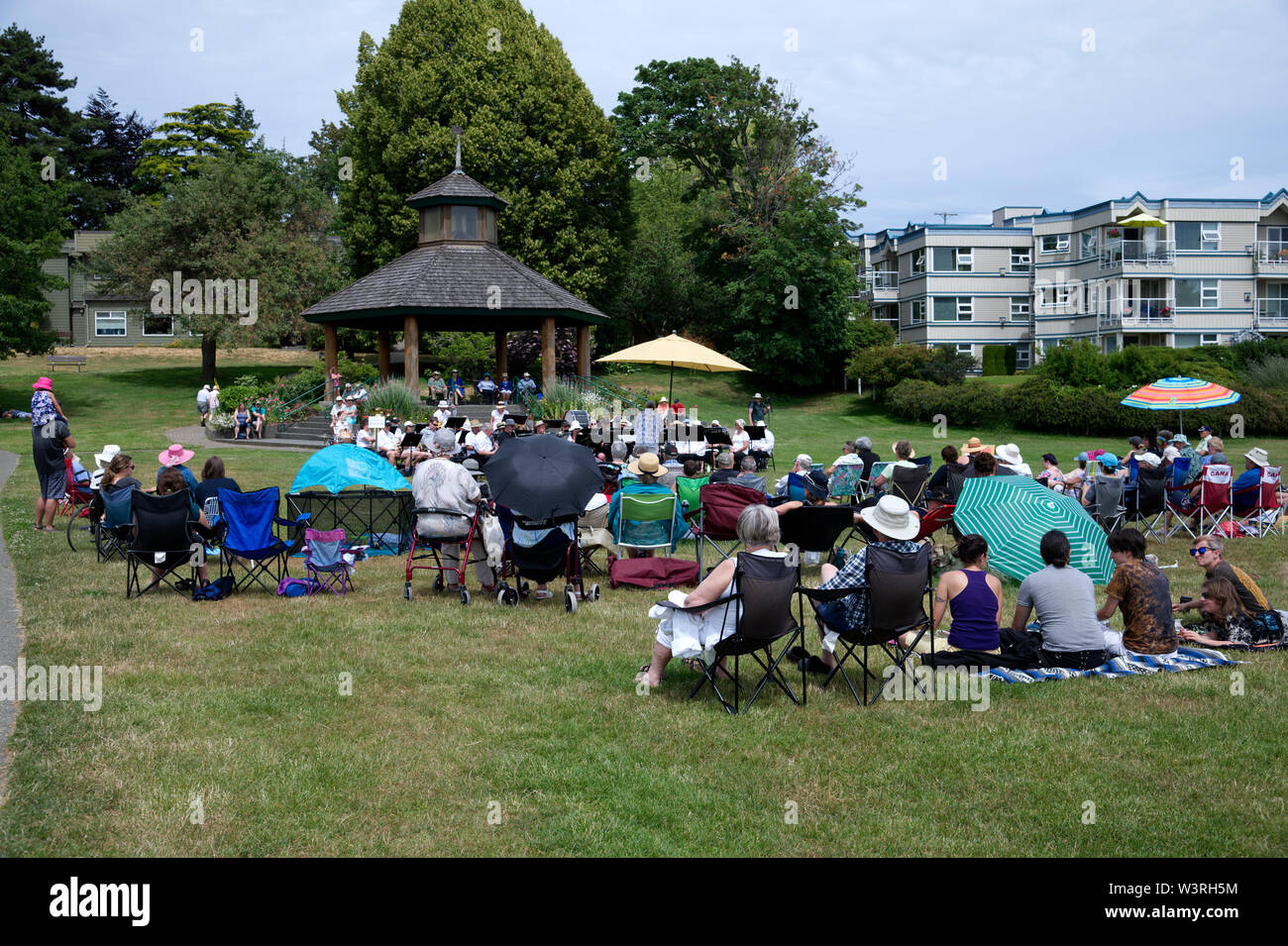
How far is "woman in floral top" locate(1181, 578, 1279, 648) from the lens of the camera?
28.7 feet

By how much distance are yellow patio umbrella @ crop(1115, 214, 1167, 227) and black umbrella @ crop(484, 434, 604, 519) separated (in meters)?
49.2

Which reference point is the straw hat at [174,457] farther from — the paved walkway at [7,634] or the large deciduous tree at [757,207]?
the large deciduous tree at [757,207]

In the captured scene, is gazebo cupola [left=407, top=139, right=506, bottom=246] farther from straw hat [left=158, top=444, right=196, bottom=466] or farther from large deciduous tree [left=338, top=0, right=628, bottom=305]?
straw hat [left=158, top=444, right=196, bottom=466]

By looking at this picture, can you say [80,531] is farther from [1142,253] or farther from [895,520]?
[1142,253]

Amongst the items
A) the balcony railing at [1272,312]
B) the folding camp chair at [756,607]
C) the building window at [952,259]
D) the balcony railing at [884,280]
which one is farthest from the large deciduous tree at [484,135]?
the folding camp chair at [756,607]

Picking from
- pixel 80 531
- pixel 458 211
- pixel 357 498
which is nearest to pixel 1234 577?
pixel 357 498

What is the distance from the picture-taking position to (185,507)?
10352 mm

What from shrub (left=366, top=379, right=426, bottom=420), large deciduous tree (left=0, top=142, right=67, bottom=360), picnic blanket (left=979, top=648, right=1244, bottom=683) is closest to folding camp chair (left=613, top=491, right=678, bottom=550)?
picnic blanket (left=979, top=648, right=1244, bottom=683)

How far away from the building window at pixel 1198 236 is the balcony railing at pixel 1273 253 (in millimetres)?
2182

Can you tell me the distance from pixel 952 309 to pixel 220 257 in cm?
3767

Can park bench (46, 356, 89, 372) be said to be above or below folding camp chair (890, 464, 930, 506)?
above

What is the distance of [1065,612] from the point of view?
7.98 meters

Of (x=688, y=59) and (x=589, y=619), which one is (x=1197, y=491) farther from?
(x=688, y=59)
